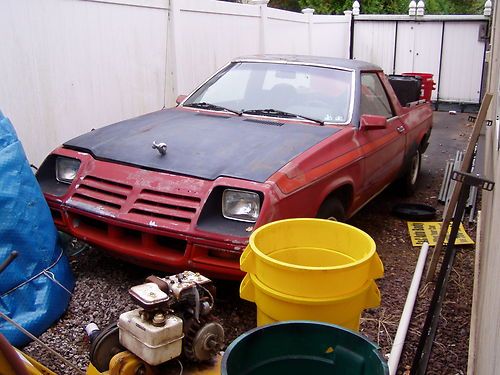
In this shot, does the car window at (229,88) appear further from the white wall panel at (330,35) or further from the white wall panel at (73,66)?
the white wall panel at (330,35)

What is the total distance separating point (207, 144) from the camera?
3693 mm

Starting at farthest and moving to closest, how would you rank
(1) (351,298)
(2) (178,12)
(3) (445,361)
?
(2) (178,12) < (3) (445,361) < (1) (351,298)

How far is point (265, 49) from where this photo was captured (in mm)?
10469

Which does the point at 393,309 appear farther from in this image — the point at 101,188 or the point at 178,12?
the point at 178,12

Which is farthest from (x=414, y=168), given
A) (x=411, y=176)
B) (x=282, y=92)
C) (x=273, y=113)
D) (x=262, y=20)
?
(x=262, y=20)

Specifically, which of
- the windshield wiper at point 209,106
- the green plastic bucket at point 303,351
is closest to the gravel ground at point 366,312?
the green plastic bucket at point 303,351

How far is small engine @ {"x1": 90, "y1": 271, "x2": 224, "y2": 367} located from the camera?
6.56ft

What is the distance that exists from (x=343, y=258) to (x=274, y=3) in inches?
839

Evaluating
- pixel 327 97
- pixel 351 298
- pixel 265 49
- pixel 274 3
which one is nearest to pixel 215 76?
pixel 327 97

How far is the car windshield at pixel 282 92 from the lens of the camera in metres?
4.41

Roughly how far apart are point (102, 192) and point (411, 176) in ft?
13.1

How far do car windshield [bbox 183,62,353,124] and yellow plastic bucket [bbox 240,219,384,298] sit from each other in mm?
2040

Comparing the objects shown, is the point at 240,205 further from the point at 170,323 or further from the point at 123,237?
the point at 170,323

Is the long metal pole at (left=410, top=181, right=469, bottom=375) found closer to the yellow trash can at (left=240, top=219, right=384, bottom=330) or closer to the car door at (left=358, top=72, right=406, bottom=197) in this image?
the yellow trash can at (left=240, top=219, right=384, bottom=330)
